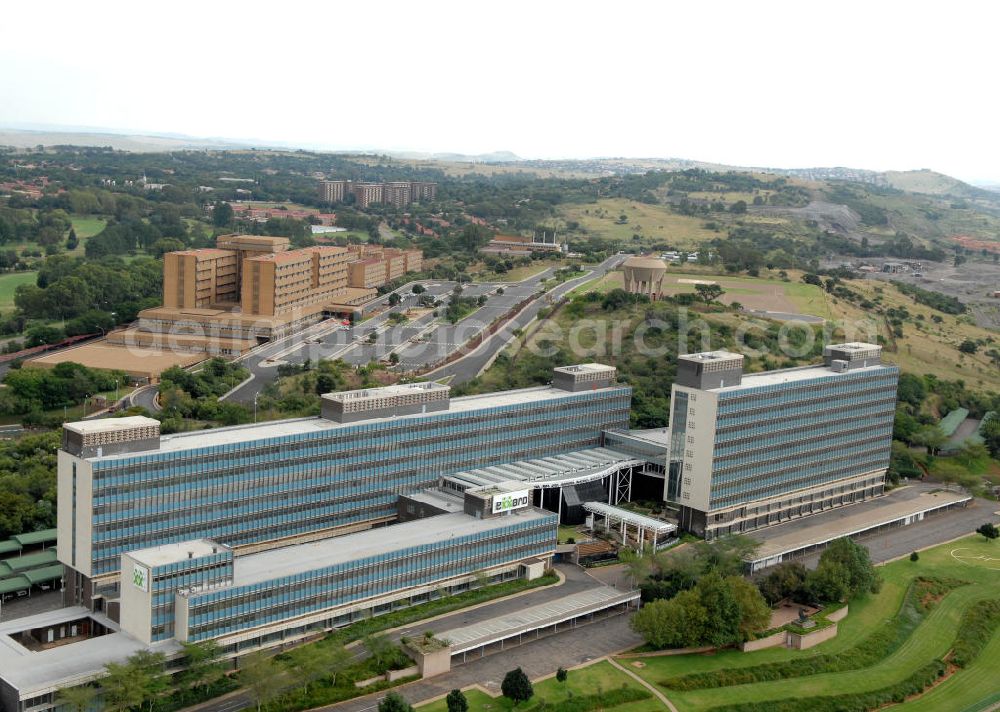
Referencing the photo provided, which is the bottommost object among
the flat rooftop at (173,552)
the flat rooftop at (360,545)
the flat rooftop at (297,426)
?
the flat rooftop at (360,545)

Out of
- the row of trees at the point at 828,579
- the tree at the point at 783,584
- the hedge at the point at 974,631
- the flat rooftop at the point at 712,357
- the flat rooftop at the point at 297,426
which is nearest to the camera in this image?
the flat rooftop at the point at 297,426

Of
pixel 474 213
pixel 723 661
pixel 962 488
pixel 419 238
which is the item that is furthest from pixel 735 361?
pixel 474 213

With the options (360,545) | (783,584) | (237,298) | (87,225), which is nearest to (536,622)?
(360,545)

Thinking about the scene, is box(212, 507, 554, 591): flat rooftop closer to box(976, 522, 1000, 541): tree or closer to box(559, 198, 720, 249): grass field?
box(976, 522, 1000, 541): tree

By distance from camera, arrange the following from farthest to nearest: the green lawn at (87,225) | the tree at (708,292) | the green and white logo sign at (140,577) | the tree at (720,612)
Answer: the green lawn at (87,225)
the tree at (708,292)
the tree at (720,612)
the green and white logo sign at (140,577)

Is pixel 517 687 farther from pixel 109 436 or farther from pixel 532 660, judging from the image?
pixel 109 436

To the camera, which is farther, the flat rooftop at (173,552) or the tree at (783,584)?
the tree at (783,584)

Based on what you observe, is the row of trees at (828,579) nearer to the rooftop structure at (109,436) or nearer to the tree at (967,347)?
the rooftop structure at (109,436)

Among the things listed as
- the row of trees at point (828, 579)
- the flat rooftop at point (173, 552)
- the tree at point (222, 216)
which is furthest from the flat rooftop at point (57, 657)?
the tree at point (222, 216)
